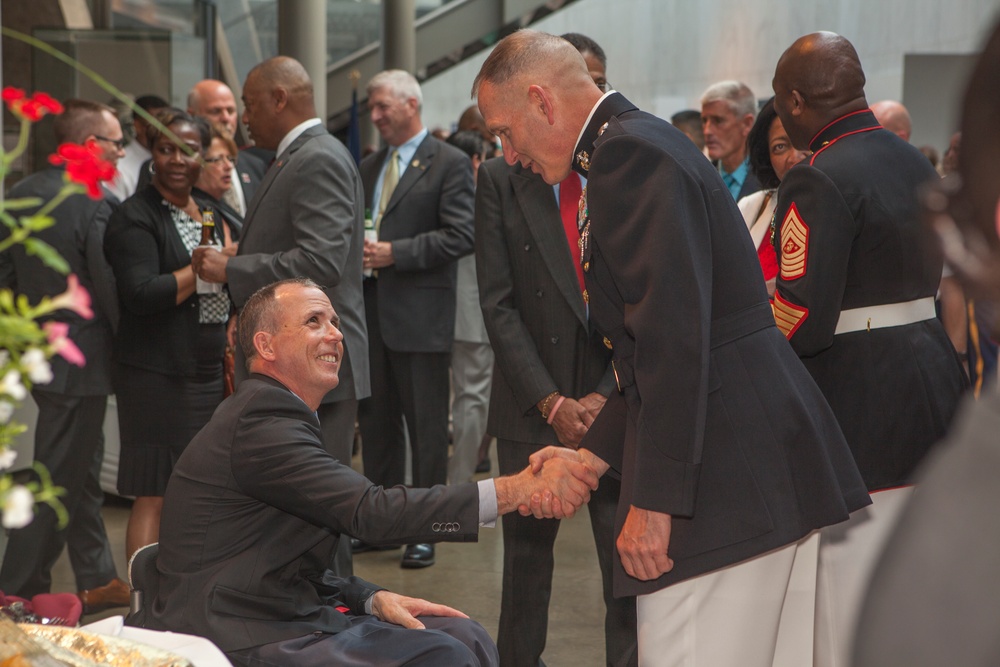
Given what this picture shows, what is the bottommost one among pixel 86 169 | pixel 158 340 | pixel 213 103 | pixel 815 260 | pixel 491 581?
pixel 491 581

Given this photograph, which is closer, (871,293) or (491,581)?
(871,293)

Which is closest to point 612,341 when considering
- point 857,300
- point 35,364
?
point 857,300

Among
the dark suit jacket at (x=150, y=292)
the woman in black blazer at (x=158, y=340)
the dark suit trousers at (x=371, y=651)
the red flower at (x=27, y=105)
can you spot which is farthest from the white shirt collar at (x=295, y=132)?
the red flower at (x=27, y=105)

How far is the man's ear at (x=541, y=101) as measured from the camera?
2.15 m

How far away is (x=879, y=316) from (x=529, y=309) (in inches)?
38.4

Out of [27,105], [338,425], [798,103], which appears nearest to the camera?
[27,105]

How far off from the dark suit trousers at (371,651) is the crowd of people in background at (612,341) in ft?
0.04

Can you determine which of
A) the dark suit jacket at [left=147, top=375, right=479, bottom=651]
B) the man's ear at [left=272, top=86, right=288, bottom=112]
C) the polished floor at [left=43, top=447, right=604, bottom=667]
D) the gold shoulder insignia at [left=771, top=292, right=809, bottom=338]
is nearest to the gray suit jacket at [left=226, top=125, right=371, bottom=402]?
the man's ear at [left=272, top=86, right=288, bottom=112]

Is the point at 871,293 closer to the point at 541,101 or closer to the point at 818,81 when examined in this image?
the point at 818,81

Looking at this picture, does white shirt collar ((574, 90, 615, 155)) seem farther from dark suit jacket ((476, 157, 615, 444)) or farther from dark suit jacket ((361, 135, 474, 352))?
dark suit jacket ((361, 135, 474, 352))

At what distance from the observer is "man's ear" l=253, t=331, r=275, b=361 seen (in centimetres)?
241

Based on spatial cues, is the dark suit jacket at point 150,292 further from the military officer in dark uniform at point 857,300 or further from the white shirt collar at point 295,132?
the military officer in dark uniform at point 857,300

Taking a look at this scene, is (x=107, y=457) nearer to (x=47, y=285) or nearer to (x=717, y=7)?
(x=47, y=285)

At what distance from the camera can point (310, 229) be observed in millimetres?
3320
